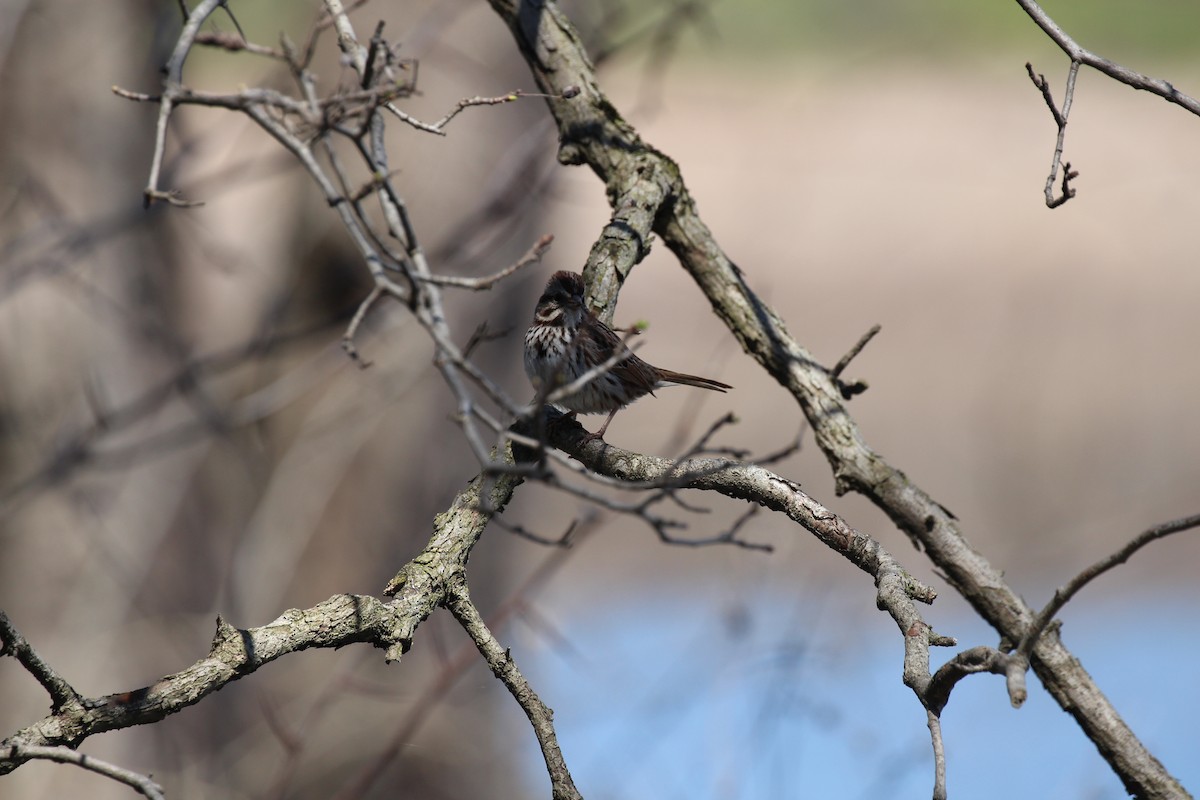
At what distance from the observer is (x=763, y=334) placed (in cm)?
314

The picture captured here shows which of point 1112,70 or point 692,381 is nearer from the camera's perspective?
point 1112,70

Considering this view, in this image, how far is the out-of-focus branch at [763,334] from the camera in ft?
8.80

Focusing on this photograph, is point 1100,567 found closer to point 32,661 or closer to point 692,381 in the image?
point 32,661

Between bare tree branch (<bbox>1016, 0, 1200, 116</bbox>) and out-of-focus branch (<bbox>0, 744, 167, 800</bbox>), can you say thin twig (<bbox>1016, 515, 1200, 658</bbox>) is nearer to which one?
bare tree branch (<bbox>1016, 0, 1200, 116</bbox>)

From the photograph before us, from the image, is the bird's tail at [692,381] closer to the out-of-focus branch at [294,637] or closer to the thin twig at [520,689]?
the out-of-focus branch at [294,637]

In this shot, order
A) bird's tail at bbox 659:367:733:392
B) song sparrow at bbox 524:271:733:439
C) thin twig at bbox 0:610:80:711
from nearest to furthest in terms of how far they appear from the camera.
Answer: thin twig at bbox 0:610:80:711 < song sparrow at bbox 524:271:733:439 < bird's tail at bbox 659:367:733:392

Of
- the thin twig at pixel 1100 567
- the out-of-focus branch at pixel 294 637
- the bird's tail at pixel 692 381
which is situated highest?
the bird's tail at pixel 692 381

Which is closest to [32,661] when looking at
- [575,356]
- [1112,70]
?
[575,356]

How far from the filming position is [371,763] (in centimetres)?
443

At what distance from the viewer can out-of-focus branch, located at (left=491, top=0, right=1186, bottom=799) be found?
2682 mm

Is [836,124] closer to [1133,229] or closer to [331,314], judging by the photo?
[1133,229]

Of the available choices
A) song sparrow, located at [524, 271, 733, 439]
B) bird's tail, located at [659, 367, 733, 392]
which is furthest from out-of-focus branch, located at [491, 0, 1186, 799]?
bird's tail, located at [659, 367, 733, 392]

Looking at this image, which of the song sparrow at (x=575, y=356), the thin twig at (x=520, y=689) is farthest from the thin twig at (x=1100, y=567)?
the song sparrow at (x=575, y=356)

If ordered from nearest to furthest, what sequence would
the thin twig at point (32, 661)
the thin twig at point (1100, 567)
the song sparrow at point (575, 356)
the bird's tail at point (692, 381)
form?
the thin twig at point (1100, 567) < the thin twig at point (32, 661) < the song sparrow at point (575, 356) < the bird's tail at point (692, 381)
